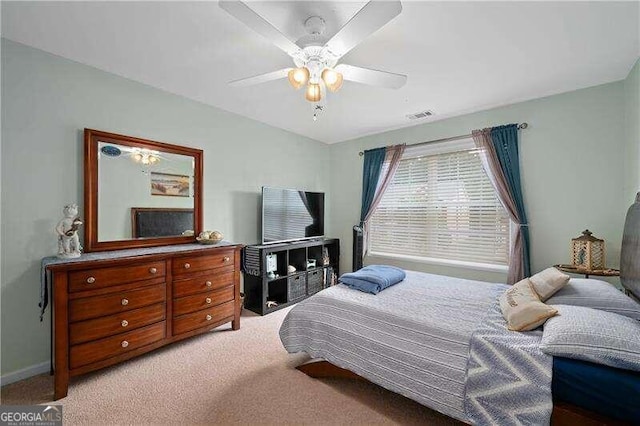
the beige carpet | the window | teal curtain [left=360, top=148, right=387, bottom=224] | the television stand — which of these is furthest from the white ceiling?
the beige carpet

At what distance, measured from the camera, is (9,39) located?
1941mm

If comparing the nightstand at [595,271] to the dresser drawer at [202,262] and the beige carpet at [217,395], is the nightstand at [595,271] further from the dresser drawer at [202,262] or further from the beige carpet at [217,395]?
the dresser drawer at [202,262]

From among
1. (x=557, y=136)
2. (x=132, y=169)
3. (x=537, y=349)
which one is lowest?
(x=537, y=349)

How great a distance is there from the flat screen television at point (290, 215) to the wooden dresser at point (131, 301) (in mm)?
814

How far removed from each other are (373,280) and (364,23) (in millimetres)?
1861

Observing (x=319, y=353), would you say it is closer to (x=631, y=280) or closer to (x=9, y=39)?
(x=631, y=280)

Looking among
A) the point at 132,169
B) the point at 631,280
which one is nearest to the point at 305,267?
the point at 132,169

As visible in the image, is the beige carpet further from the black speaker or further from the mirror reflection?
the black speaker

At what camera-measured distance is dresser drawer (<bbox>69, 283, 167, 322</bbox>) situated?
1.86m

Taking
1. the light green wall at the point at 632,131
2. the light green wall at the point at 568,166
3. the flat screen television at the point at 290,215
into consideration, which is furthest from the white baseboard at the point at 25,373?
the light green wall at the point at 632,131

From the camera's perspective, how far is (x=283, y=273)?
3605 mm

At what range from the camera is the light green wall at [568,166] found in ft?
8.23

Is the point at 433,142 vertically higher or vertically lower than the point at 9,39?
lower

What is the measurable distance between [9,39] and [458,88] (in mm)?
3795
